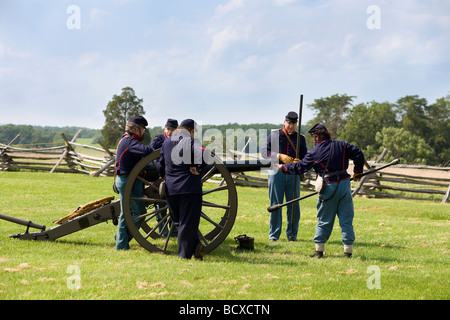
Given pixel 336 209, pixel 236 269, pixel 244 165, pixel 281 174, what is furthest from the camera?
pixel 281 174

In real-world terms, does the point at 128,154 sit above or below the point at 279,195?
above

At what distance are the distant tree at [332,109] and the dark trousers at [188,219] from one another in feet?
211

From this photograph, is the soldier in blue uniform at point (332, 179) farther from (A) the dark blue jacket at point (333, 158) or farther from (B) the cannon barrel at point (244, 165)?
(B) the cannon barrel at point (244, 165)

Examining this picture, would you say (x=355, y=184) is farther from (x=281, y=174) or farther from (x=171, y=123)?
(x=171, y=123)

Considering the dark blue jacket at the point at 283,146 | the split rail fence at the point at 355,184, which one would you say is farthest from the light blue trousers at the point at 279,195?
the split rail fence at the point at 355,184

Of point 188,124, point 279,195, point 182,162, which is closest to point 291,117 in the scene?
point 279,195

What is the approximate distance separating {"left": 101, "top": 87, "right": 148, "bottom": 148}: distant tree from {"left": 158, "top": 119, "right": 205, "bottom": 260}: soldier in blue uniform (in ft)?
168

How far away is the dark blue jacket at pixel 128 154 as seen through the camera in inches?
241

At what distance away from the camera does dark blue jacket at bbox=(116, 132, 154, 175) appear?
6.12 metres

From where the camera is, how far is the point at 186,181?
576cm

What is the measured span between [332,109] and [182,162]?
68996mm

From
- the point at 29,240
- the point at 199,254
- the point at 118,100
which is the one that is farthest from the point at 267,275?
the point at 118,100
